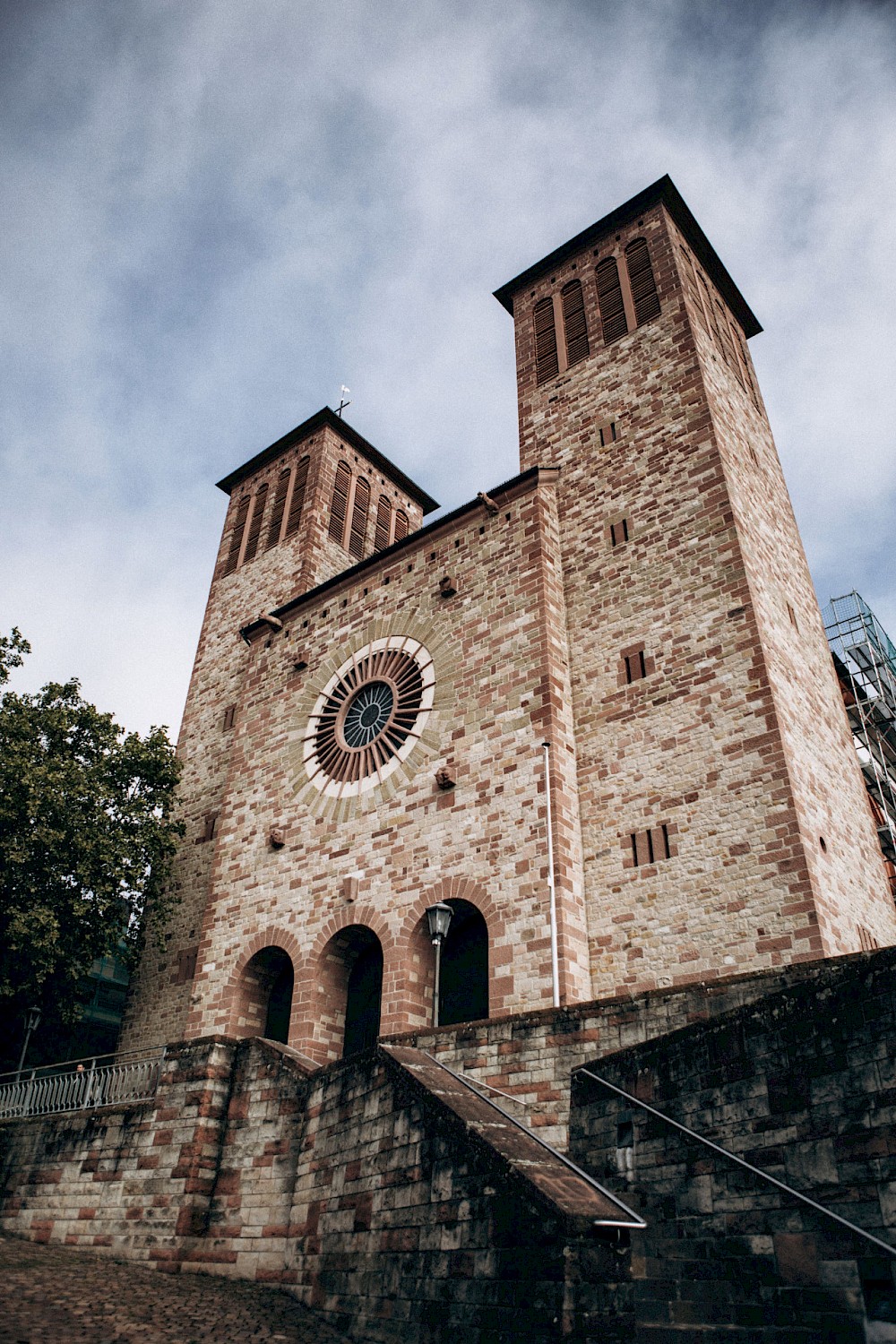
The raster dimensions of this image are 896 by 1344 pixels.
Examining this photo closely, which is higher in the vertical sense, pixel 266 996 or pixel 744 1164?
pixel 266 996

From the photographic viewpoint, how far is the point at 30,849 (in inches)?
686

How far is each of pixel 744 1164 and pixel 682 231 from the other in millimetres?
20593

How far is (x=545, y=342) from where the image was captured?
845 inches

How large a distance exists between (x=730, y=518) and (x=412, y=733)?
632 cm

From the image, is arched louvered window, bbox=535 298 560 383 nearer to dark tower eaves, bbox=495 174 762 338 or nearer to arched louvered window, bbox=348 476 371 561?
dark tower eaves, bbox=495 174 762 338

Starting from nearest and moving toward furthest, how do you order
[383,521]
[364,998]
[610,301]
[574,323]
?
[364,998], [610,301], [574,323], [383,521]

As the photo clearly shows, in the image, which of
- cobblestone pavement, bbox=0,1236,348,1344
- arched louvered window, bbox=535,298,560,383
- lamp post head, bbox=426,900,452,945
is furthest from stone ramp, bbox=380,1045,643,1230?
arched louvered window, bbox=535,298,560,383

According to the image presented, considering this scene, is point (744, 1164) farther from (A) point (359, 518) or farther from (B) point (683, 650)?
(A) point (359, 518)

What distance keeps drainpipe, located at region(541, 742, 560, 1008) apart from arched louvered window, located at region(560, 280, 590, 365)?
10230 mm

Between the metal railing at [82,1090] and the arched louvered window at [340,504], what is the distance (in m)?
16.2

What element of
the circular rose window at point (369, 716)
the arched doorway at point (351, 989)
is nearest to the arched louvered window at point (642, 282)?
the circular rose window at point (369, 716)

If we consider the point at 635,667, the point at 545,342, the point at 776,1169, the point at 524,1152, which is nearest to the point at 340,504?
the point at 545,342

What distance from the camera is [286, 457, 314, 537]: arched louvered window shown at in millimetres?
26594

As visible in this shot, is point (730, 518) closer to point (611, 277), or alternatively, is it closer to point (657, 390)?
point (657, 390)
